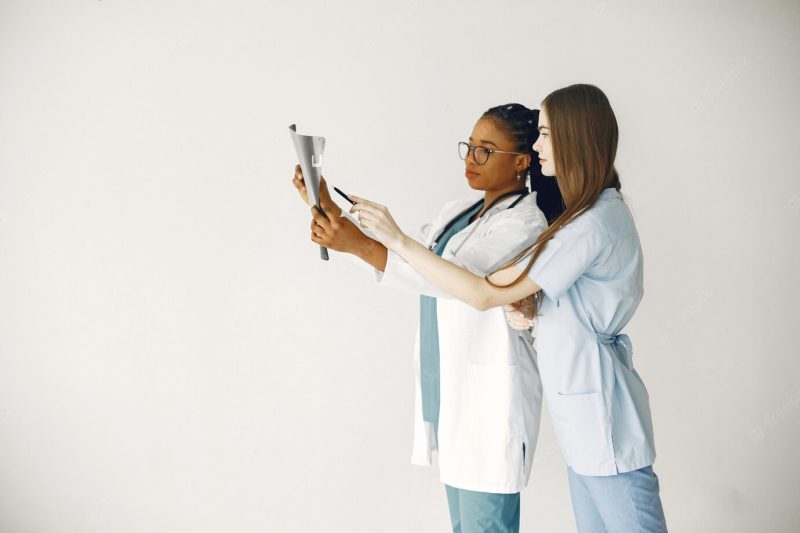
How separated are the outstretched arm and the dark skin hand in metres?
0.03

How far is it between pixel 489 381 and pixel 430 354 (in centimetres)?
21

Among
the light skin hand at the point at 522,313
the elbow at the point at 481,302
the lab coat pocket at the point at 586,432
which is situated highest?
the elbow at the point at 481,302

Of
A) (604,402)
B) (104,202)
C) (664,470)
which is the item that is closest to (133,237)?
(104,202)

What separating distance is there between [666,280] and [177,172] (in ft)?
5.57

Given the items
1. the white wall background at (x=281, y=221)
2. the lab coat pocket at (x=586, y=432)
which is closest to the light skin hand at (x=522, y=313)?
the lab coat pocket at (x=586, y=432)

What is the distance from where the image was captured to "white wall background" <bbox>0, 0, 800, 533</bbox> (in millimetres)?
2320

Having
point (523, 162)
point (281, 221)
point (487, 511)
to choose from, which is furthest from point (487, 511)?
point (281, 221)

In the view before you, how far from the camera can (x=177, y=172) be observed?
7.65 feet

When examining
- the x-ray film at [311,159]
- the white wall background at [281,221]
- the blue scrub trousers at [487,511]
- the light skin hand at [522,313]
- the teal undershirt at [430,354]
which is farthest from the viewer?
the white wall background at [281,221]

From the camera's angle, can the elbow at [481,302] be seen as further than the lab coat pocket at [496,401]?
No

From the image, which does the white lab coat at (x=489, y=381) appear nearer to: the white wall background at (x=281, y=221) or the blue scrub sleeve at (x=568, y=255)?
the blue scrub sleeve at (x=568, y=255)

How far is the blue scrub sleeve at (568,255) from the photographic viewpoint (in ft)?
4.90

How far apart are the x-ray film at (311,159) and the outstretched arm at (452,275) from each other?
132mm

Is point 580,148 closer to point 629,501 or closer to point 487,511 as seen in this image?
point 629,501
